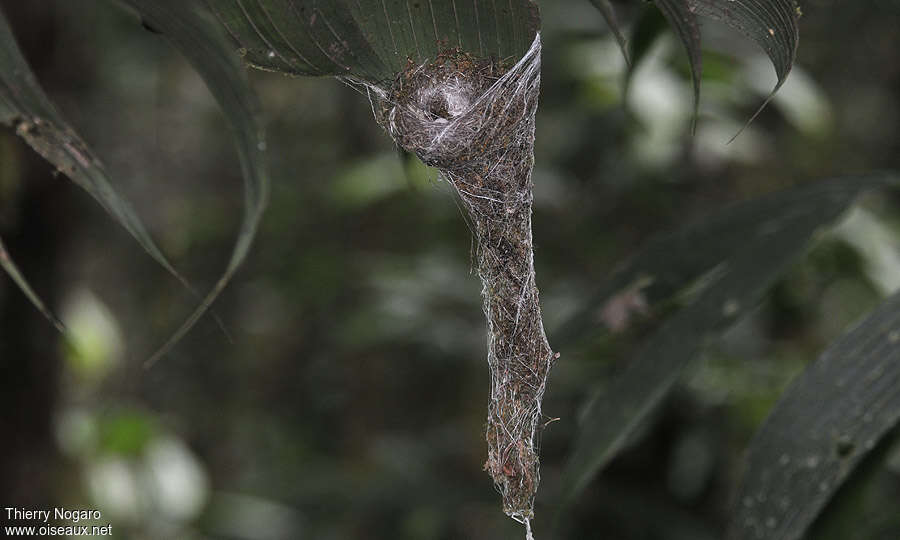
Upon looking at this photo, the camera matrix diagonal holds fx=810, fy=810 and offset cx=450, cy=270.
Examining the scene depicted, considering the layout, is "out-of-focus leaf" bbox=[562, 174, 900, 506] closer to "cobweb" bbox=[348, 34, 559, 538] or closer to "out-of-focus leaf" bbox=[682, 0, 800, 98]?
"cobweb" bbox=[348, 34, 559, 538]

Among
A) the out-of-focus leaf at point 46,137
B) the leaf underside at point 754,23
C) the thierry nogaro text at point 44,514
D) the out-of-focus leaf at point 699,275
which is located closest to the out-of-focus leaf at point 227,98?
the out-of-focus leaf at point 46,137

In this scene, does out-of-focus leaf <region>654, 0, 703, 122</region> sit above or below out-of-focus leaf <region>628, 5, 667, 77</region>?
below

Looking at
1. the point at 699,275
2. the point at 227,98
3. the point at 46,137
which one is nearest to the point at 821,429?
the point at 699,275

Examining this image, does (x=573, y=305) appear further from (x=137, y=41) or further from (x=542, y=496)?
(x=137, y=41)

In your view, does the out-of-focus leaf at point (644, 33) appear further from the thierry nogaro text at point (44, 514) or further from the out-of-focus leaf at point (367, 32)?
the thierry nogaro text at point (44, 514)

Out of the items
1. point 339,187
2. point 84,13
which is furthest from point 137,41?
point 339,187

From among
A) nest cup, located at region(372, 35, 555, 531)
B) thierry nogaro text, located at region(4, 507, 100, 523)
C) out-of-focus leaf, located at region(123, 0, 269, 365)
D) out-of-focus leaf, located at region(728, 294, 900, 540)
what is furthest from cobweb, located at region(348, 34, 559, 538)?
thierry nogaro text, located at region(4, 507, 100, 523)

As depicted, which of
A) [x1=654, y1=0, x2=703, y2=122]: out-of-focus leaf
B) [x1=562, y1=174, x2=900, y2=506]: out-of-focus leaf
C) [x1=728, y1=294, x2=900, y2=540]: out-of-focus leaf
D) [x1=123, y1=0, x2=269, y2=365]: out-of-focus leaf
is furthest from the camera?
[x1=562, y1=174, x2=900, y2=506]: out-of-focus leaf
